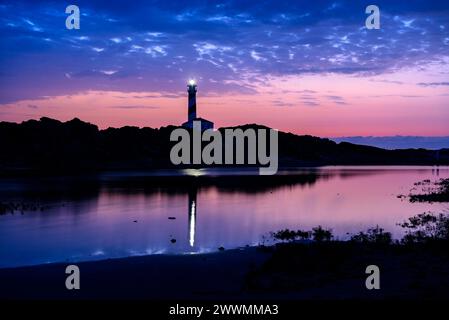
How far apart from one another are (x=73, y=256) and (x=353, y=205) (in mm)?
25890

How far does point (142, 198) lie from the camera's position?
141 ft

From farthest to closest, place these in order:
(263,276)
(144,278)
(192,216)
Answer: (192,216) → (144,278) → (263,276)

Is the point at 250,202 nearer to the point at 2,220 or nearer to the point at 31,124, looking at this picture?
the point at 2,220

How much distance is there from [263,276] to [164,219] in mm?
18351

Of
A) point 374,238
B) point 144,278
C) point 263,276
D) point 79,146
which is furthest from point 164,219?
point 79,146

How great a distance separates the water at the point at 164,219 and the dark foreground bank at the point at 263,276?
13.7ft

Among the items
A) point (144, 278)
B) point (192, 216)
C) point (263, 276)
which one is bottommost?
point (192, 216)

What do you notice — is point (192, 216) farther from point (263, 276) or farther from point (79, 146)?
point (79, 146)

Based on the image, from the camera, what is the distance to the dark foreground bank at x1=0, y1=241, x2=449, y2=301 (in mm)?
10867

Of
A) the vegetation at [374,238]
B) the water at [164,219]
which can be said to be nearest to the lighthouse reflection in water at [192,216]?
the water at [164,219]

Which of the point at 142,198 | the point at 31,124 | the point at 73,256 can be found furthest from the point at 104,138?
the point at 73,256

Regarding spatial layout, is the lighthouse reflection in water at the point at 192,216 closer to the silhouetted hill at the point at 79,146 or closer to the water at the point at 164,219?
the water at the point at 164,219

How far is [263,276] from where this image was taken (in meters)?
12.6

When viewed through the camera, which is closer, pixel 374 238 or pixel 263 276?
pixel 263 276
